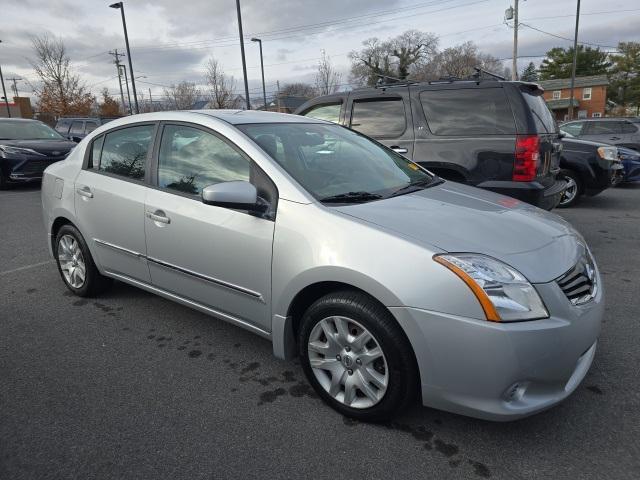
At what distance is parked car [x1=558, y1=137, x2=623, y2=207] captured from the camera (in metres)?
7.66

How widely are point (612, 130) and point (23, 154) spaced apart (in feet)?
46.3

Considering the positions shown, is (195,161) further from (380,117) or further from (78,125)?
(78,125)

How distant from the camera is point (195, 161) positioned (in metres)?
3.09

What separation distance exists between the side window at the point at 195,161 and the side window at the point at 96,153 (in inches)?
34.3

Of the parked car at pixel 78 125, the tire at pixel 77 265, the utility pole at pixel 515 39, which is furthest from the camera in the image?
the utility pole at pixel 515 39

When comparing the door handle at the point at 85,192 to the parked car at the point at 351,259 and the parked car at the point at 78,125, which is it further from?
the parked car at the point at 78,125

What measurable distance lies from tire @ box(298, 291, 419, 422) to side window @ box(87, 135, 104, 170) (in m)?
2.41

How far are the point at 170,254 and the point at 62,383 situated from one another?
0.99 m

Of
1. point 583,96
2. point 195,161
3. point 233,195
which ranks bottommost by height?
point 233,195

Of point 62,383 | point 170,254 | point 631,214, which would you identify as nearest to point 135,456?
point 62,383

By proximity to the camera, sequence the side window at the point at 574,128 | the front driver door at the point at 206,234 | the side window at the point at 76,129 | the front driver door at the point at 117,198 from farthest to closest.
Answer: the side window at the point at 76,129 → the side window at the point at 574,128 → the front driver door at the point at 117,198 → the front driver door at the point at 206,234

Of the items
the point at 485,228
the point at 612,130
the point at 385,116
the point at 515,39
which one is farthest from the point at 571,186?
the point at 515,39

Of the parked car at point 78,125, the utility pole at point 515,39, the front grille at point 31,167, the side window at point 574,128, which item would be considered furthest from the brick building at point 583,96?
the front grille at point 31,167

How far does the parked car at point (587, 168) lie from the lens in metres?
7.66
